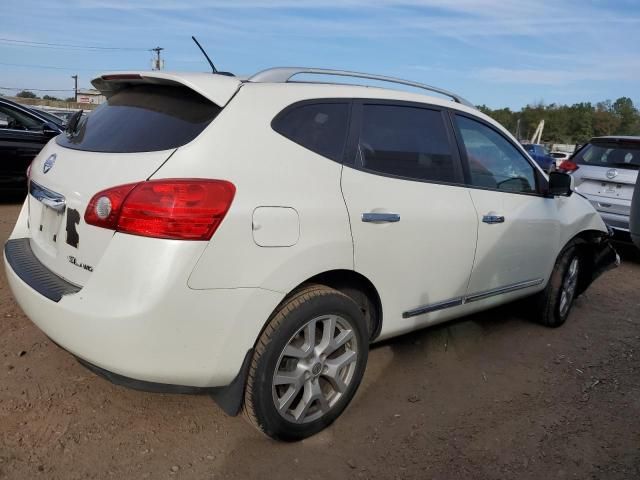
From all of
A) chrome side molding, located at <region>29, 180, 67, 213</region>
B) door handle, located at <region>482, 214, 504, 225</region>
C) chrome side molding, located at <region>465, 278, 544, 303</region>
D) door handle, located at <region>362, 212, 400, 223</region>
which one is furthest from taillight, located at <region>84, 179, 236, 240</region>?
chrome side molding, located at <region>465, 278, 544, 303</region>

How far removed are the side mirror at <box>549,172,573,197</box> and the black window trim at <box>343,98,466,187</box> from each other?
3.54 ft

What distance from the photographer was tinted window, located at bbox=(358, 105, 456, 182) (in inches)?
116

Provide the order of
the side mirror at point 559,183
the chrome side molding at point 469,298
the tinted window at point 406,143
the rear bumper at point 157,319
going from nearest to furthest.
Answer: the rear bumper at point 157,319, the tinted window at point 406,143, the chrome side molding at point 469,298, the side mirror at point 559,183

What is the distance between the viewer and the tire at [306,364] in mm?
2463

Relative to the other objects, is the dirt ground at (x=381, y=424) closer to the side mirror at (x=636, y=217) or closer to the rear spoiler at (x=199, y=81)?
the side mirror at (x=636, y=217)

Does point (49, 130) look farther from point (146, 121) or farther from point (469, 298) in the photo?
point (469, 298)

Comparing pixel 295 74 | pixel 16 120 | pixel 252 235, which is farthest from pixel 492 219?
pixel 16 120

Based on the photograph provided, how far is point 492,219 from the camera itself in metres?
3.55

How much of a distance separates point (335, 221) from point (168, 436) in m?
1.33

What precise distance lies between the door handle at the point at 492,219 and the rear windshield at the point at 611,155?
4.43m

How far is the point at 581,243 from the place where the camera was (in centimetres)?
467

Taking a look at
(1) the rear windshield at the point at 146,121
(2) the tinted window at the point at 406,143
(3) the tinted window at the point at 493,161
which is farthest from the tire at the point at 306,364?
(3) the tinted window at the point at 493,161

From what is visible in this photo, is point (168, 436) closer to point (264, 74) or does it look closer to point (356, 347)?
point (356, 347)

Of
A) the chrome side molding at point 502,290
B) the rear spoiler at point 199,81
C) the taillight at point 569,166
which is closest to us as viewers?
the rear spoiler at point 199,81
